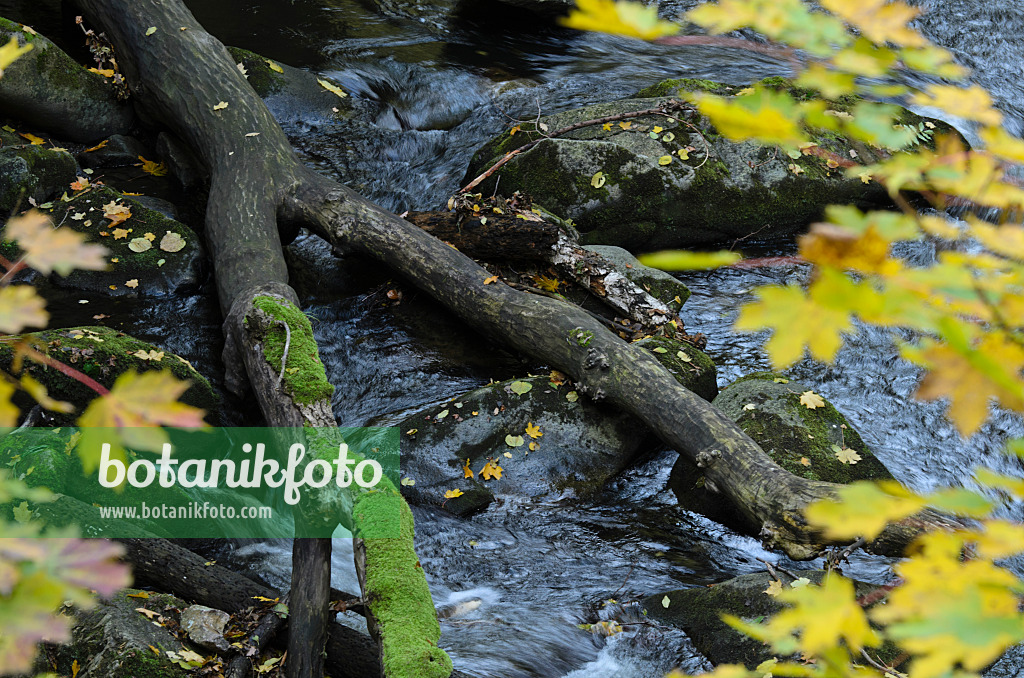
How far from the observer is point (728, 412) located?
5.29 meters

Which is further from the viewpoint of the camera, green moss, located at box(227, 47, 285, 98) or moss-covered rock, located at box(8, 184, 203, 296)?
green moss, located at box(227, 47, 285, 98)

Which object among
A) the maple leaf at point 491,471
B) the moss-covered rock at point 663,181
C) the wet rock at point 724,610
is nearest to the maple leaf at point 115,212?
the moss-covered rock at point 663,181

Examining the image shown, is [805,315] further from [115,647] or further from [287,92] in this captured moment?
[287,92]

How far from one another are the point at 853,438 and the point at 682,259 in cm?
480

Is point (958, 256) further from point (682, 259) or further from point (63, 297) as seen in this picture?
point (63, 297)

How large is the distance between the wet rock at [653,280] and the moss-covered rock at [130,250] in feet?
12.1

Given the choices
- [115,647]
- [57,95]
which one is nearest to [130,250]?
[57,95]

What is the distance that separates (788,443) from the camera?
497 cm

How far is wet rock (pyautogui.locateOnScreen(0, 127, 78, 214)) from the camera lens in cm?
634

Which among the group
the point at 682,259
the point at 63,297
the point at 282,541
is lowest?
the point at 282,541

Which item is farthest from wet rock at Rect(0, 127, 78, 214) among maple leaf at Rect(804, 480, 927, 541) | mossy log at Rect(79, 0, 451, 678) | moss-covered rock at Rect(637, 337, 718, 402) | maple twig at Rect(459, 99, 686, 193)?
maple leaf at Rect(804, 480, 927, 541)

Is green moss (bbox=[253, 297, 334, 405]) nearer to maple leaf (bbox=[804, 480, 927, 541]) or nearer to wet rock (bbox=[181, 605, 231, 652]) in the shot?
wet rock (bbox=[181, 605, 231, 652])

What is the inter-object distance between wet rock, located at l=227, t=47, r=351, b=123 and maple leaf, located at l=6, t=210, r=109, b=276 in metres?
8.15

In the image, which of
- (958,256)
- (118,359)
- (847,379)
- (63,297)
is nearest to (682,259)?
(958,256)
